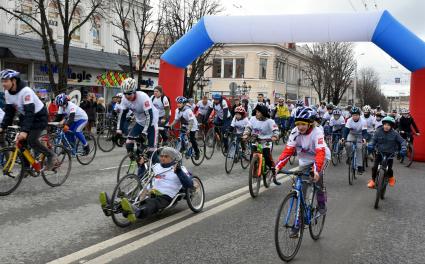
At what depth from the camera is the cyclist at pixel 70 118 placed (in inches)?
436

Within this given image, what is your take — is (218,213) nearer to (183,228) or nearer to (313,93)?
(183,228)

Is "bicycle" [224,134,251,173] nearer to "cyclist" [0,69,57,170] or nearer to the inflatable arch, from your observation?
"cyclist" [0,69,57,170]

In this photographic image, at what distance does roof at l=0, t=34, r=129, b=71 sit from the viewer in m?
22.4

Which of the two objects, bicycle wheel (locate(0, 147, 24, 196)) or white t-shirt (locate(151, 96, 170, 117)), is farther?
white t-shirt (locate(151, 96, 170, 117))

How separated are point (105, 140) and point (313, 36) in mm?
8427

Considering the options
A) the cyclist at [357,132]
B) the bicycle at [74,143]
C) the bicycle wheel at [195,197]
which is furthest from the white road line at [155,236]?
the cyclist at [357,132]

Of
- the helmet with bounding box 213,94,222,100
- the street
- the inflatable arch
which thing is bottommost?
the street

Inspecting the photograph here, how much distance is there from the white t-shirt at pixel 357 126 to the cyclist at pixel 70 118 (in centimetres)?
678

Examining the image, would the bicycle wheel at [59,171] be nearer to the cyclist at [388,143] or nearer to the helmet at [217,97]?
the cyclist at [388,143]

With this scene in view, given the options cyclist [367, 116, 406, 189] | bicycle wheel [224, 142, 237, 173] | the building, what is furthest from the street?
the building

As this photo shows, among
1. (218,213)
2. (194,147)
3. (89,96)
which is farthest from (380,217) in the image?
(89,96)

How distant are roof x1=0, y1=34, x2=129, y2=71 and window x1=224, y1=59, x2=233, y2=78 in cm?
3504

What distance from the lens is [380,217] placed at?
25.4ft

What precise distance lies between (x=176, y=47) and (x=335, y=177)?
9292mm
